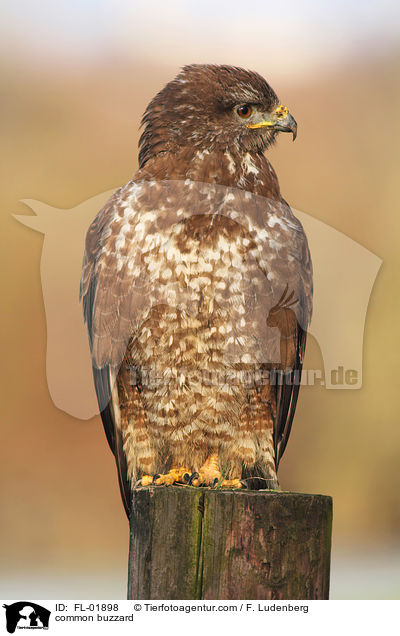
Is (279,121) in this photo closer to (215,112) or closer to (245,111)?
(245,111)

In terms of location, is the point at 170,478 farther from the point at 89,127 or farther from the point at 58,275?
the point at 89,127

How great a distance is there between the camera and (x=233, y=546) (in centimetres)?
215

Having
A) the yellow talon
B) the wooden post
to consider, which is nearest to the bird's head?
the yellow talon

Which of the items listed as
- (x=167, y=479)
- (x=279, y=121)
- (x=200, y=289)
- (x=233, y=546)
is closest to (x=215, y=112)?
(x=279, y=121)

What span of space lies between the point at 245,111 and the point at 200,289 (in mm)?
762

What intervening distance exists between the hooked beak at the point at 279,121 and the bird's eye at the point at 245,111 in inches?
1.7

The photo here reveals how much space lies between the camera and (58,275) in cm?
303

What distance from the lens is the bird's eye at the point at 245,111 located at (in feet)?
9.34

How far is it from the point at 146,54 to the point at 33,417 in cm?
164

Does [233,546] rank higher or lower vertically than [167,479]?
lower

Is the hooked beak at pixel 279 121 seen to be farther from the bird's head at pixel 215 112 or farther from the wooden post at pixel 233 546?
the wooden post at pixel 233 546

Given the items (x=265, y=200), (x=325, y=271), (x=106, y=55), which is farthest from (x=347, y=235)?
(x=106, y=55)

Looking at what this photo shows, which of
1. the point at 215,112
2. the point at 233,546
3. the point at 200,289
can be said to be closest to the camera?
the point at 233,546

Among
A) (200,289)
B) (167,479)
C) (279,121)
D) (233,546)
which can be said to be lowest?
(233,546)
